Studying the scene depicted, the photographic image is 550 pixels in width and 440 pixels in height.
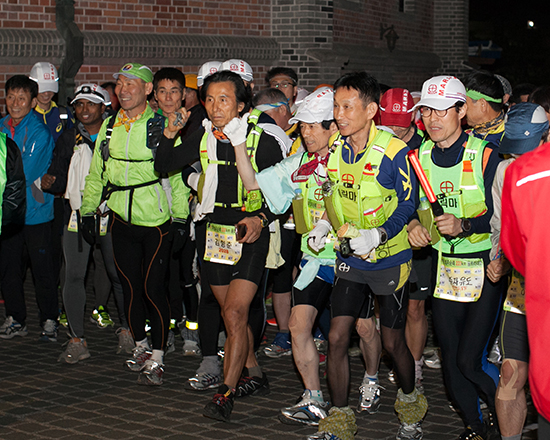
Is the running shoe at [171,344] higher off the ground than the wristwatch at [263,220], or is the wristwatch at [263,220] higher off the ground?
the wristwatch at [263,220]

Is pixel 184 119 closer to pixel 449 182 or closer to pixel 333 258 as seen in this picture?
pixel 333 258

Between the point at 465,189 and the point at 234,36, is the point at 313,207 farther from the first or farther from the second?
the point at 234,36

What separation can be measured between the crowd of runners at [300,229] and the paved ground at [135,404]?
0.42 feet

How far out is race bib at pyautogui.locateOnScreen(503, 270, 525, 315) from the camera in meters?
4.25

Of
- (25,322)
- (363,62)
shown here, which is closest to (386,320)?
(25,322)

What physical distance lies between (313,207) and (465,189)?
112 centimetres

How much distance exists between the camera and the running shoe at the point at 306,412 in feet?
17.6

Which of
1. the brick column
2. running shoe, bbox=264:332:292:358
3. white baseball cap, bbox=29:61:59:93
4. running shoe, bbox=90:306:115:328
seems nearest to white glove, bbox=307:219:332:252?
running shoe, bbox=264:332:292:358

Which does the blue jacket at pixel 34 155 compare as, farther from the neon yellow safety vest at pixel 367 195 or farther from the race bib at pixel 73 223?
the neon yellow safety vest at pixel 367 195

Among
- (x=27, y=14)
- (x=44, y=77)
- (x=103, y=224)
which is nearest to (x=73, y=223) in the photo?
(x=103, y=224)

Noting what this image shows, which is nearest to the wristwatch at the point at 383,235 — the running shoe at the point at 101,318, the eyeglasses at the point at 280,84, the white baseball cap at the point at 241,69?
the white baseball cap at the point at 241,69

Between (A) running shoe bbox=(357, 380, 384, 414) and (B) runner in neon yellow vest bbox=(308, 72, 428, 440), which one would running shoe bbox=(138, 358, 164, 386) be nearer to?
(A) running shoe bbox=(357, 380, 384, 414)

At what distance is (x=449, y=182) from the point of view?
15.8 ft

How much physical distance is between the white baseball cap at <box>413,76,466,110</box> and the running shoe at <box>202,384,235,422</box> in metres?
2.29
